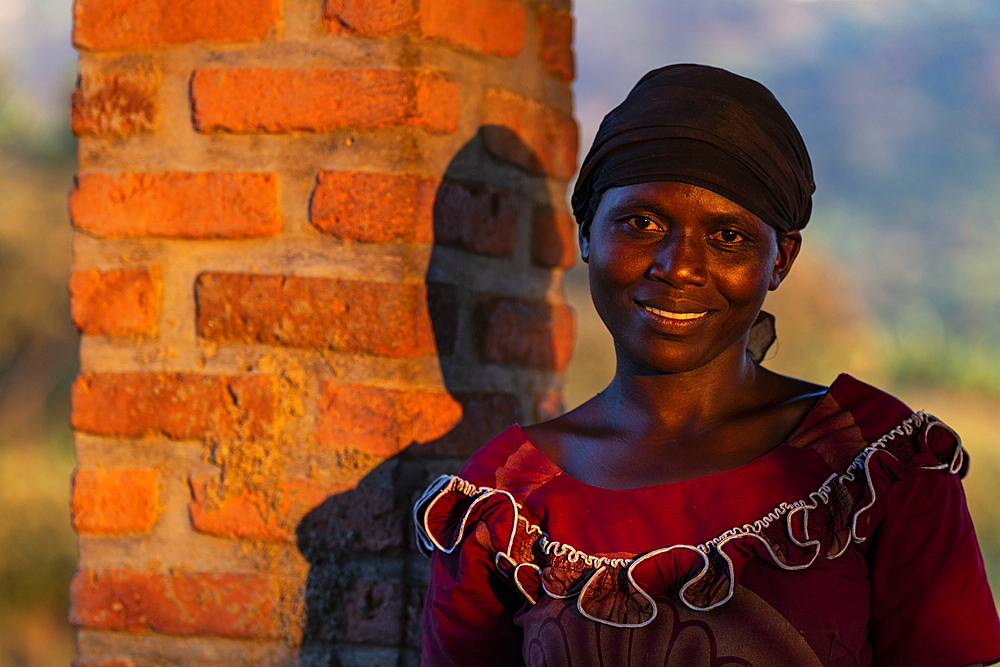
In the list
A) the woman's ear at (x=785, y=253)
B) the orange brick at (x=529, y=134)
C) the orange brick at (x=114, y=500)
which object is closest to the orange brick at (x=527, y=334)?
the orange brick at (x=529, y=134)

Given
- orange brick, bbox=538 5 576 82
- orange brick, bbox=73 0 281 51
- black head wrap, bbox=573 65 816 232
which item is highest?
orange brick, bbox=538 5 576 82

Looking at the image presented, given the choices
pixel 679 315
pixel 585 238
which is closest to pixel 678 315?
pixel 679 315

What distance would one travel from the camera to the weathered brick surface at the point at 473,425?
1.60m

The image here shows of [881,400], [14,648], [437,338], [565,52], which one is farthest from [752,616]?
[14,648]

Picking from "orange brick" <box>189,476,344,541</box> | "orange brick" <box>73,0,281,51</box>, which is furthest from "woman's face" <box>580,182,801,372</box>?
"orange brick" <box>73,0,281,51</box>

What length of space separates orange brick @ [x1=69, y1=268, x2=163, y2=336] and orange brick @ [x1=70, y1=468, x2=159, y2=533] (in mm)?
231

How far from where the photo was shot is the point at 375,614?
158 cm

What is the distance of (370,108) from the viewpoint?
1575 millimetres

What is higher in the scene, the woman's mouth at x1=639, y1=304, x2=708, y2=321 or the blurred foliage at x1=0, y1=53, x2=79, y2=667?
the woman's mouth at x1=639, y1=304, x2=708, y2=321

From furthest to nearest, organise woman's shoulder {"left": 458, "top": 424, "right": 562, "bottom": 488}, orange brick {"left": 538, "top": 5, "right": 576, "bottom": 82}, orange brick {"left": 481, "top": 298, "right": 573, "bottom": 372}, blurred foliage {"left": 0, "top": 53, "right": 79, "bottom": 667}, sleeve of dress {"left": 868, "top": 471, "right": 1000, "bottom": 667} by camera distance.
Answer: blurred foliage {"left": 0, "top": 53, "right": 79, "bottom": 667}
orange brick {"left": 538, "top": 5, "right": 576, "bottom": 82}
orange brick {"left": 481, "top": 298, "right": 573, "bottom": 372}
woman's shoulder {"left": 458, "top": 424, "right": 562, "bottom": 488}
sleeve of dress {"left": 868, "top": 471, "right": 1000, "bottom": 667}

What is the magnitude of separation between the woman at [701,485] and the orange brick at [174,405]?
0.34 metres

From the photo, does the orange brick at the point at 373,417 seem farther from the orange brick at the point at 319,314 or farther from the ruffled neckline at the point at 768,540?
the ruffled neckline at the point at 768,540

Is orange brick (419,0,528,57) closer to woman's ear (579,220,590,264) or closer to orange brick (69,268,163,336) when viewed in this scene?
woman's ear (579,220,590,264)

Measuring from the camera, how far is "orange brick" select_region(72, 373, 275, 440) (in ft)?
5.22
